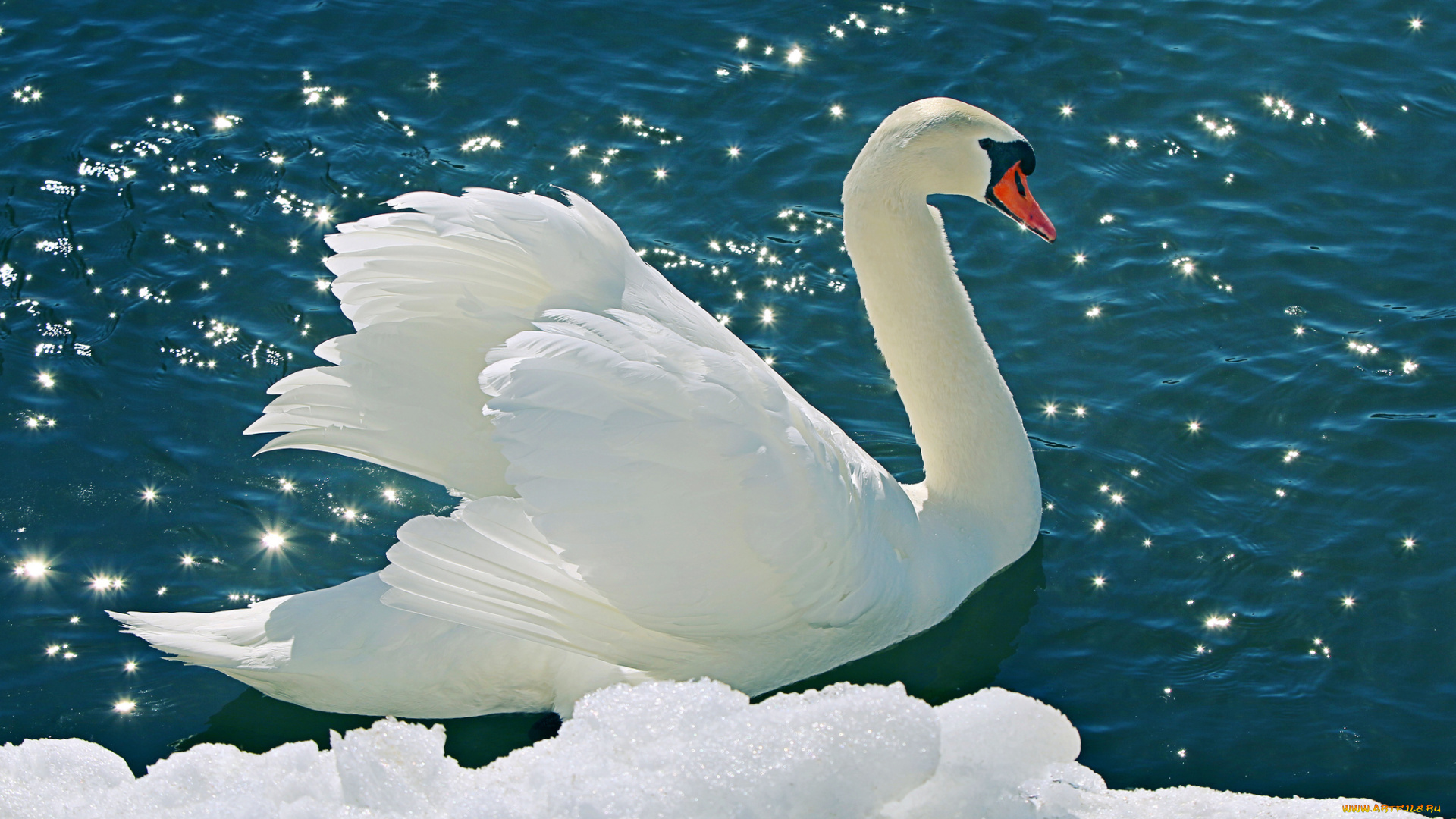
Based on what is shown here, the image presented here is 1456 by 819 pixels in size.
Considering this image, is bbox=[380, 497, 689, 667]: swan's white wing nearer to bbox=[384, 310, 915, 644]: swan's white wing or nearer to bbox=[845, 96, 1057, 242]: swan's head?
bbox=[384, 310, 915, 644]: swan's white wing

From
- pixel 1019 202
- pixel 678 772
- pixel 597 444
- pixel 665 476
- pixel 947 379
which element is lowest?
pixel 947 379

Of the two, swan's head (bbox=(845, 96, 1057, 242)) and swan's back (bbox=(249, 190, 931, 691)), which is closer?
swan's back (bbox=(249, 190, 931, 691))

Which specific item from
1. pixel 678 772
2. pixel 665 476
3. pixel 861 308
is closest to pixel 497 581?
pixel 665 476

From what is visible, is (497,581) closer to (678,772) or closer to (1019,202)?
(678,772)

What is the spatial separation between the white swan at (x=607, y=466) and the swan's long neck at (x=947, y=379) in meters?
0.01

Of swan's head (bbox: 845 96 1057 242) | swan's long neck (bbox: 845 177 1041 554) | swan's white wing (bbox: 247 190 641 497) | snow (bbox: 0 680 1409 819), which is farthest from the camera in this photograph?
swan's long neck (bbox: 845 177 1041 554)

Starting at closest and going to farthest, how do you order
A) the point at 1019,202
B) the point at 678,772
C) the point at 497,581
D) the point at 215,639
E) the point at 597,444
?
the point at 678,772
the point at 597,444
the point at 497,581
the point at 215,639
the point at 1019,202

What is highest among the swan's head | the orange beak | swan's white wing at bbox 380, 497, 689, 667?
the swan's head

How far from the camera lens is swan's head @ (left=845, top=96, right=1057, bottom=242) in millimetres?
6301

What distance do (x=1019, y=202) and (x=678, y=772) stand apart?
135 inches

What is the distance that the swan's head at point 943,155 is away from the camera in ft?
20.7

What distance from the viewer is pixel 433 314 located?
5.71 meters

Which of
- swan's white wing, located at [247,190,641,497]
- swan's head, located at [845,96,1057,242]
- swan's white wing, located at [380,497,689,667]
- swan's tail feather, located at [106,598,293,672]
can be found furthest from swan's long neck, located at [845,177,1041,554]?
swan's tail feather, located at [106,598,293,672]

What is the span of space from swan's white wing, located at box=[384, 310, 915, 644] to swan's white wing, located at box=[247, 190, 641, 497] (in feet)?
0.97
